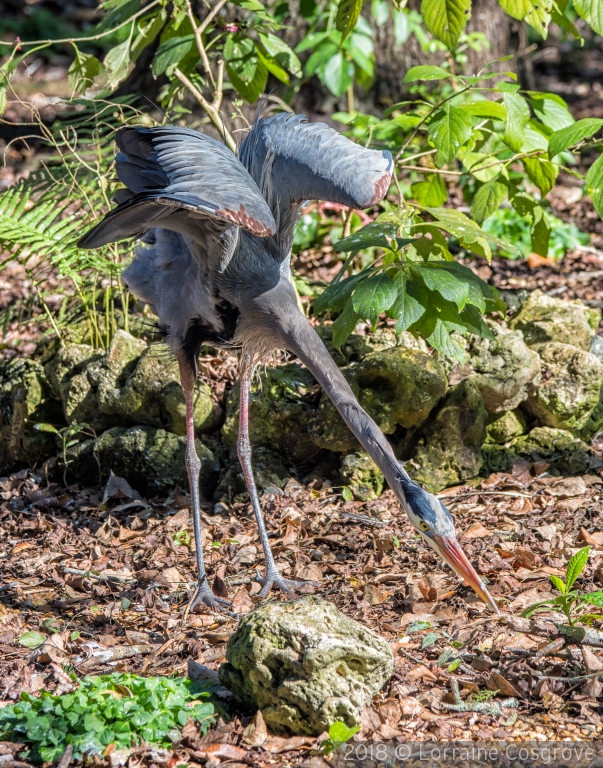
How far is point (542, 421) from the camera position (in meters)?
5.55

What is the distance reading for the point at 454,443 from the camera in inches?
209

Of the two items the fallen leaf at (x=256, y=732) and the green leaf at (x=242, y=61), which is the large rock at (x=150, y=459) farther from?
the fallen leaf at (x=256, y=732)

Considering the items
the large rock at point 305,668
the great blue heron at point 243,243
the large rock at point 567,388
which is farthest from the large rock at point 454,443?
the large rock at point 305,668

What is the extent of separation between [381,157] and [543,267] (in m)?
3.57

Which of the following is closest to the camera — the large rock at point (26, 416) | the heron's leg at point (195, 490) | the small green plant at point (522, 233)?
the heron's leg at point (195, 490)

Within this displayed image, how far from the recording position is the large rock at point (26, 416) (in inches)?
239

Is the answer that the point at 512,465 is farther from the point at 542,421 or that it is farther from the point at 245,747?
the point at 245,747

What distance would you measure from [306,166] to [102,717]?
2.86 meters

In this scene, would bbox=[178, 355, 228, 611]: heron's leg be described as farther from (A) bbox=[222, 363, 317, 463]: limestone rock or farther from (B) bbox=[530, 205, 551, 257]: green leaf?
(B) bbox=[530, 205, 551, 257]: green leaf

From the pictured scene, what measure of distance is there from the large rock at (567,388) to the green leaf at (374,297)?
5.22ft

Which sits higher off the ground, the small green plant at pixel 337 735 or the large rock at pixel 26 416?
the small green plant at pixel 337 735

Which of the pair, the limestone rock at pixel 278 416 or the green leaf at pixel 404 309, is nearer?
the green leaf at pixel 404 309

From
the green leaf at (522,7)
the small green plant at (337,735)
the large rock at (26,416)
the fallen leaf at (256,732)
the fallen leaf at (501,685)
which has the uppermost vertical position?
the green leaf at (522,7)

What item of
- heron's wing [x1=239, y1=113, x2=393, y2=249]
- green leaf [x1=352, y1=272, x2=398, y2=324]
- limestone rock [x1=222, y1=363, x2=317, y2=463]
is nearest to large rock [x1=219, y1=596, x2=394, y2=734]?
green leaf [x1=352, y1=272, x2=398, y2=324]
